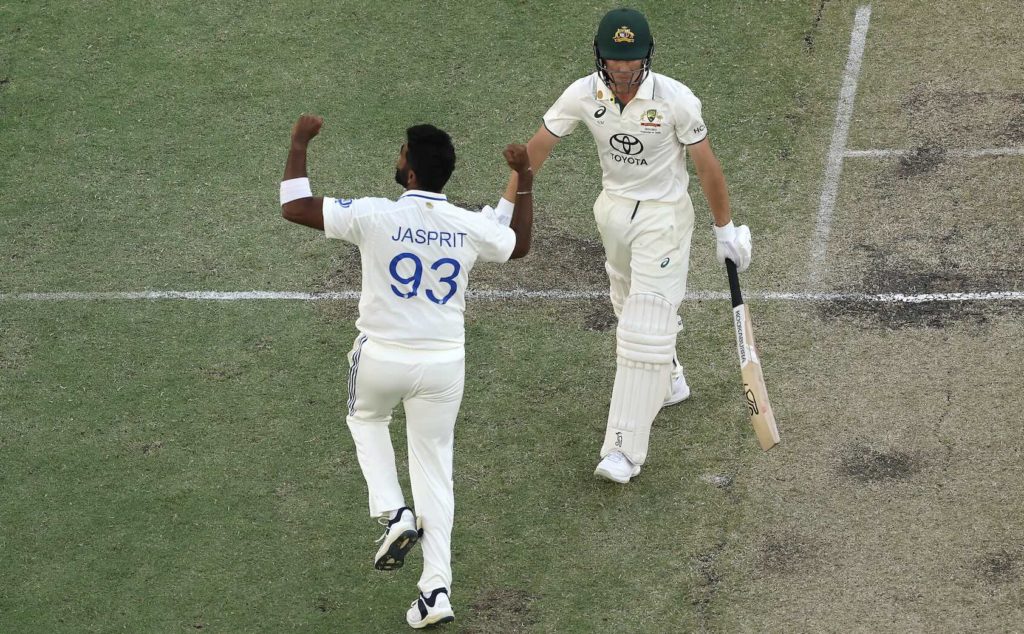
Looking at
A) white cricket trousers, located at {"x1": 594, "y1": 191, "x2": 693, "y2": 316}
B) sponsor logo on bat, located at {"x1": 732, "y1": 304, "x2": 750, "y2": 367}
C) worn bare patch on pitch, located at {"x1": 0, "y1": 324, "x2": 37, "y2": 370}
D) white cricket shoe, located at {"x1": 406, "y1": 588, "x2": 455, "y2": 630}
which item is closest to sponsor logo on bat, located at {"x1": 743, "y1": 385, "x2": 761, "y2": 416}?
sponsor logo on bat, located at {"x1": 732, "y1": 304, "x2": 750, "y2": 367}

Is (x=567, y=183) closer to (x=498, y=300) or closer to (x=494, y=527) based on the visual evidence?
(x=498, y=300)

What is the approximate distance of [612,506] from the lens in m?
8.05

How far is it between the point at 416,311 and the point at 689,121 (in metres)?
2.03

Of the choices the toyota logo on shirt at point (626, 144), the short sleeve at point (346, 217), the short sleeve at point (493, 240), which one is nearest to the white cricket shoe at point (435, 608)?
the short sleeve at point (493, 240)

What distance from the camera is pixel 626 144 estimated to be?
786cm

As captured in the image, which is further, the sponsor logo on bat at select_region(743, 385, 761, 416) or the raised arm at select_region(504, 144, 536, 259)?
the sponsor logo on bat at select_region(743, 385, 761, 416)

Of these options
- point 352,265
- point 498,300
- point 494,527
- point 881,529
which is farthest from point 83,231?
point 881,529

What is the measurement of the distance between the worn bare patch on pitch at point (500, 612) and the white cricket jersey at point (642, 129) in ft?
7.85

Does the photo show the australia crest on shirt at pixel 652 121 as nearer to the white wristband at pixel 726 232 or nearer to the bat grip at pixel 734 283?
the white wristband at pixel 726 232

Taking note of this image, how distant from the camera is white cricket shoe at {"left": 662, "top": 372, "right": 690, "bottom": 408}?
8.73 meters

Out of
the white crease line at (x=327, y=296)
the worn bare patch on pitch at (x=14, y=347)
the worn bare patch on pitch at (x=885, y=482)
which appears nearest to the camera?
the worn bare patch on pitch at (x=885, y=482)

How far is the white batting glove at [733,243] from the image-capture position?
7992 mm

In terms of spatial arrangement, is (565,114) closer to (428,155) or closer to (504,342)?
(428,155)

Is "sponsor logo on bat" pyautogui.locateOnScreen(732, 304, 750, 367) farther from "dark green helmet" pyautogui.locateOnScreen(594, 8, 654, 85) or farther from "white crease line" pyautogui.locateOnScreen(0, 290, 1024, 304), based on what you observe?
"white crease line" pyautogui.locateOnScreen(0, 290, 1024, 304)
